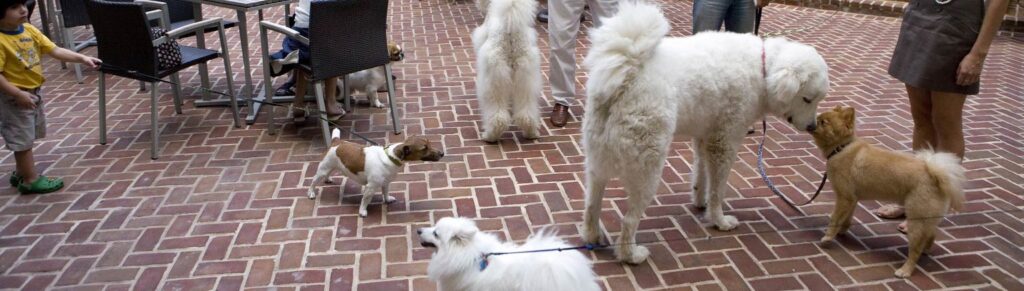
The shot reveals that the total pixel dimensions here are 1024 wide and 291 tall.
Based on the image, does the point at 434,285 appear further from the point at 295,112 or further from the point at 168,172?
the point at 295,112

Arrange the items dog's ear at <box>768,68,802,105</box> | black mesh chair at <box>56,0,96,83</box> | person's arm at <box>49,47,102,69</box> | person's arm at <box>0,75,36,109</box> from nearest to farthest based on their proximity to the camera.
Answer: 1. dog's ear at <box>768,68,802,105</box>
2. person's arm at <box>0,75,36,109</box>
3. person's arm at <box>49,47,102,69</box>
4. black mesh chair at <box>56,0,96,83</box>

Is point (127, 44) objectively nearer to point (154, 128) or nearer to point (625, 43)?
point (154, 128)

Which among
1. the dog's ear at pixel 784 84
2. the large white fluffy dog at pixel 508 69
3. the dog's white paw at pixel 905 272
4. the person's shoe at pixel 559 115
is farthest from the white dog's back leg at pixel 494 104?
the dog's white paw at pixel 905 272

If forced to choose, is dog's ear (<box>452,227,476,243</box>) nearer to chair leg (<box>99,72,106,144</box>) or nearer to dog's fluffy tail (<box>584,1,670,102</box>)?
dog's fluffy tail (<box>584,1,670,102</box>)

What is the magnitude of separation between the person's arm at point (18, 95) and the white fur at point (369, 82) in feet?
7.27

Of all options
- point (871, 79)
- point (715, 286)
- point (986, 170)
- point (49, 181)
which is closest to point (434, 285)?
point (715, 286)

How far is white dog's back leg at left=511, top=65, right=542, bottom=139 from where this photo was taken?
16.2 ft

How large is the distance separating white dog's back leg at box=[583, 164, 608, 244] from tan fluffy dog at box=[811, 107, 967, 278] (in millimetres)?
1096

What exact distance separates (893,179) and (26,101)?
4455 mm

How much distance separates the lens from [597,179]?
3314 millimetres

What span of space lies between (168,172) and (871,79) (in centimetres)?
606

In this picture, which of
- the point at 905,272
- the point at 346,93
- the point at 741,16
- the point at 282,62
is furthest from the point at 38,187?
the point at 905,272

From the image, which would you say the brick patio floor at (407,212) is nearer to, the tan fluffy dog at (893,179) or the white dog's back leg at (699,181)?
the white dog's back leg at (699,181)

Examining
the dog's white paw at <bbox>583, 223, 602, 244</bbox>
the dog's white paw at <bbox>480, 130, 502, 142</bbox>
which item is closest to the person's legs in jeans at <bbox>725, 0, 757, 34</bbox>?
the dog's white paw at <bbox>480, 130, 502, 142</bbox>
